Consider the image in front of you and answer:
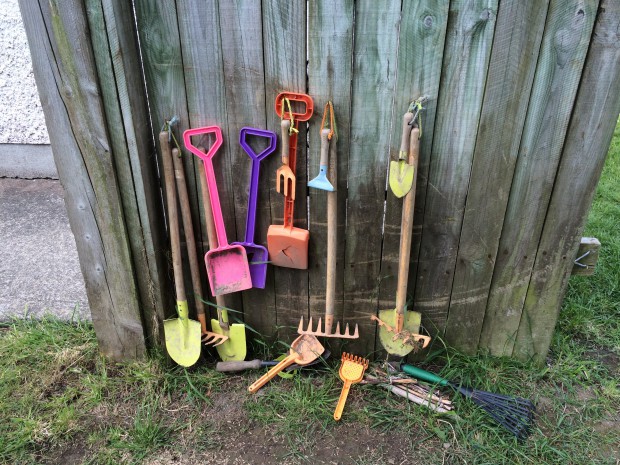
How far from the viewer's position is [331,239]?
7.13 ft

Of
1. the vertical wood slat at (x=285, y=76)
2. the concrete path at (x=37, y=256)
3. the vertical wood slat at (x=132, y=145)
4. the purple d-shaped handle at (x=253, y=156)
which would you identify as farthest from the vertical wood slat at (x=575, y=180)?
the concrete path at (x=37, y=256)

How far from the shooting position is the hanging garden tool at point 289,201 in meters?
1.99

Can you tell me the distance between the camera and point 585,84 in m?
1.90

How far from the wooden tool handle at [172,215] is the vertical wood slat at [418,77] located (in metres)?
0.93

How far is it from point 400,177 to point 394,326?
2.51 ft

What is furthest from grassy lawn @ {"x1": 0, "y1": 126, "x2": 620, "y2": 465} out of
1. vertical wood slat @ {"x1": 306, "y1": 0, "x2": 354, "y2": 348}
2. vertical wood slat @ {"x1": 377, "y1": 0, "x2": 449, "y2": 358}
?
vertical wood slat @ {"x1": 377, "y1": 0, "x2": 449, "y2": 358}

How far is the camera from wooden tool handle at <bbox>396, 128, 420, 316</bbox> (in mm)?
1980

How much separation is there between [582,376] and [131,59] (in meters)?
2.52

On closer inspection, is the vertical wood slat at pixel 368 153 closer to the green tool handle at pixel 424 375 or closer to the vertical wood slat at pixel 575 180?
the green tool handle at pixel 424 375

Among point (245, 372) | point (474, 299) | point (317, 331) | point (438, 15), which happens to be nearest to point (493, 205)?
point (474, 299)

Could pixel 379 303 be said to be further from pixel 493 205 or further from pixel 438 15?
pixel 438 15

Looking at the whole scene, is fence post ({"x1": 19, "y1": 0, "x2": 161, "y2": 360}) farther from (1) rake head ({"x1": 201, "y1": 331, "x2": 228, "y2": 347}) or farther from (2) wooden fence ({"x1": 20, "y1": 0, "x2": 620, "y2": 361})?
(1) rake head ({"x1": 201, "y1": 331, "x2": 228, "y2": 347})

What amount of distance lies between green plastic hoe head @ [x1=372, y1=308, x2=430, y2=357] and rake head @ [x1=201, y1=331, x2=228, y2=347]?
2.50ft

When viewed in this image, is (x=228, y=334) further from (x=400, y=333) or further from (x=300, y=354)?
(x=400, y=333)
